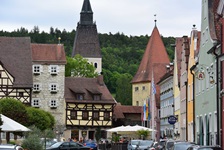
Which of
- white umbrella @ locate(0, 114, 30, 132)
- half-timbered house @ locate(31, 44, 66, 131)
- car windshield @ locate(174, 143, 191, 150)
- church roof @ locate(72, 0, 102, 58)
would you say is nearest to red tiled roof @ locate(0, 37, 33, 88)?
half-timbered house @ locate(31, 44, 66, 131)

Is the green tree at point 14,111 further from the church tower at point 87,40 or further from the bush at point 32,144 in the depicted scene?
the church tower at point 87,40

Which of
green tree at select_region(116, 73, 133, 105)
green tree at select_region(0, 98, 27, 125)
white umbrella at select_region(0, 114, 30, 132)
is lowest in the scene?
white umbrella at select_region(0, 114, 30, 132)

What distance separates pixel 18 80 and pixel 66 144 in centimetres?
4194

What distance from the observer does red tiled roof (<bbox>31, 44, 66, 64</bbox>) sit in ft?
328

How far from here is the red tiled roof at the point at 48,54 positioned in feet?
328

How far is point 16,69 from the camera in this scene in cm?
9544

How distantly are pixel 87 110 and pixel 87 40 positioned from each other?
6095 cm

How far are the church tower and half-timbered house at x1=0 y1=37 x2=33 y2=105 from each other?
188 feet

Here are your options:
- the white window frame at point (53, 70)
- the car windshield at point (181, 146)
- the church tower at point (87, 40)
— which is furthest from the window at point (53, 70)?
the car windshield at point (181, 146)

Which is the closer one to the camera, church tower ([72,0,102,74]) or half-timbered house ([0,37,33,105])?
half-timbered house ([0,37,33,105])

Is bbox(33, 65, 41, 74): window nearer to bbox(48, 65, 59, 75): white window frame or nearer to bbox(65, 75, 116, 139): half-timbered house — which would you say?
bbox(48, 65, 59, 75): white window frame

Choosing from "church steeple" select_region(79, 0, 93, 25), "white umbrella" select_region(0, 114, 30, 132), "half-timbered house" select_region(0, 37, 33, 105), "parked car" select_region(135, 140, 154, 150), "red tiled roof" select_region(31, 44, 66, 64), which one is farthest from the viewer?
"church steeple" select_region(79, 0, 93, 25)

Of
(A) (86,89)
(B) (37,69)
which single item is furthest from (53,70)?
(A) (86,89)

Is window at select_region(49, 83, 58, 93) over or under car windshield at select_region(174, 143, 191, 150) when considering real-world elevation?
over
